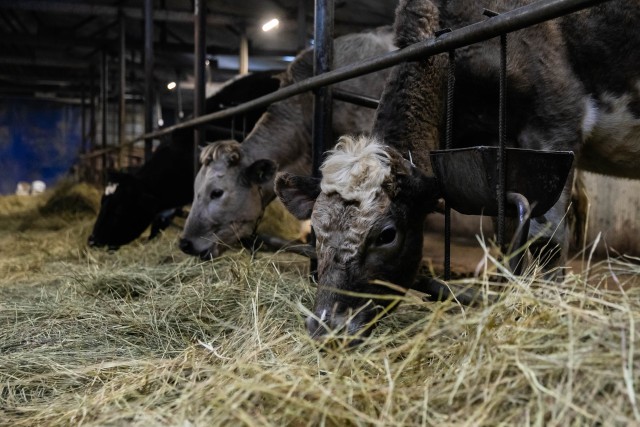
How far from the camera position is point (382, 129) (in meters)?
3.13

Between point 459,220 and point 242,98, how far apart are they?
11.6ft

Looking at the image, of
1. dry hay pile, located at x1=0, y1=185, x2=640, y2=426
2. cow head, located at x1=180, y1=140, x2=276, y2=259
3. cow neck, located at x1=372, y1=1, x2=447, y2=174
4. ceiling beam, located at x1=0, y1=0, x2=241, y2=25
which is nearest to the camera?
dry hay pile, located at x1=0, y1=185, x2=640, y2=426

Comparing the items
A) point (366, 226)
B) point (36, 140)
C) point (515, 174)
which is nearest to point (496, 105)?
point (515, 174)

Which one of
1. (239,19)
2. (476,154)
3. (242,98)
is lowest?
(476,154)

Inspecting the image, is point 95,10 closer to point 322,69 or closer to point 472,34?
point 322,69

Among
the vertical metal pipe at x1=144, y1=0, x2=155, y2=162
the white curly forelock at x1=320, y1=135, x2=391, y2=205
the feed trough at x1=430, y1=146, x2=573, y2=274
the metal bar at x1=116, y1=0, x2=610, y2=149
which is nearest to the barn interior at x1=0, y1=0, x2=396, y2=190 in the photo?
the vertical metal pipe at x1=144, y1=0, x2=155, y2=162

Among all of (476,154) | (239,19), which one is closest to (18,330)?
(476,154)

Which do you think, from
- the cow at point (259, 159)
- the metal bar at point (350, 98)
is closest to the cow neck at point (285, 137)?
the cow at point (259, 159)

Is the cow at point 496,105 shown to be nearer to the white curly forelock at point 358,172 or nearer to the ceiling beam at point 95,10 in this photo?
the white curly forelock at point 358,172

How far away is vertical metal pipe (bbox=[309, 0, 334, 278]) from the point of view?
152 inches

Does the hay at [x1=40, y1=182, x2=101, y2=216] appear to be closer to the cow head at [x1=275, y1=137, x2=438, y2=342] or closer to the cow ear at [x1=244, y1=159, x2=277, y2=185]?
the cow ear at [x1=244, y1=159, x2=277, y2=185]

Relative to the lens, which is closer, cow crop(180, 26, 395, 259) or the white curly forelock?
the white curly forelock

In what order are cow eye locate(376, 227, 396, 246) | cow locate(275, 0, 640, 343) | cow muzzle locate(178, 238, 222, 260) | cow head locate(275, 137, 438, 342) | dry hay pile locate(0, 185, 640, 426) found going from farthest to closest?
cow muzzle locate(178, 238, 222, 260), cow locate(275, 0, 640, 343), cow eye locate(376, 227, 396, 246), cow head locate(275, 137, 438, 342), dry hay pile locate(0, 185, 640, 426)

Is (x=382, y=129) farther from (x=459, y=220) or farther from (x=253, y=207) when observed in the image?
(x=459, y=220)
